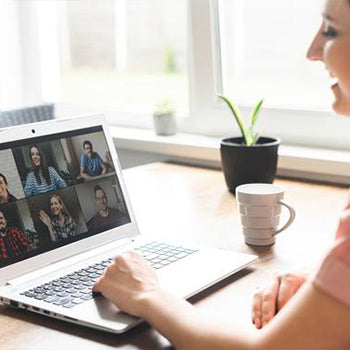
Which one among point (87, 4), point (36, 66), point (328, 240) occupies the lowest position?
point (328, 240)

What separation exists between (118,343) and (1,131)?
452 millimetres

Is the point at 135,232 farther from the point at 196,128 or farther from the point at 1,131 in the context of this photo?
the point at 196,128

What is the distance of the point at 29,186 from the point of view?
132 cm

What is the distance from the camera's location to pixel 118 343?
1.08m

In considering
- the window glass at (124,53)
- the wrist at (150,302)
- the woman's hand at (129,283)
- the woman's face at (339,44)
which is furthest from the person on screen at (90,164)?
the window glass at (124,53)

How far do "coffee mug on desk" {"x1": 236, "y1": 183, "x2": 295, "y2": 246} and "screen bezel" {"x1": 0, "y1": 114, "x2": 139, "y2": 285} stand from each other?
0.22m

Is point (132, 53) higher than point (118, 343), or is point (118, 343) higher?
point (132, 53)

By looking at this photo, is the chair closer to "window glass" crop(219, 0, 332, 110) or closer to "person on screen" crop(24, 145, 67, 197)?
"window glass" crop(219, 0, 332, 110)

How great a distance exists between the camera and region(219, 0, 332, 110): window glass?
2211 millimetres

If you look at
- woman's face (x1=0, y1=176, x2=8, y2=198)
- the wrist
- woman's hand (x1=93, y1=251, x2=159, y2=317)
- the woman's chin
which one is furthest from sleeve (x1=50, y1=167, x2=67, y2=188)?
the woman's chin

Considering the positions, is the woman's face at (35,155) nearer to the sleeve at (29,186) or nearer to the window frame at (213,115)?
the sleeve at (29,186)

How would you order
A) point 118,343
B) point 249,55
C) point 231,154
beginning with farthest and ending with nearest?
point 249,55 → point 231,154 → point 118,343

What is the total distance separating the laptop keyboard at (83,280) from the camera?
1.20 m

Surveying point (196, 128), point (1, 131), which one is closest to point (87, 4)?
point (196, 128)
